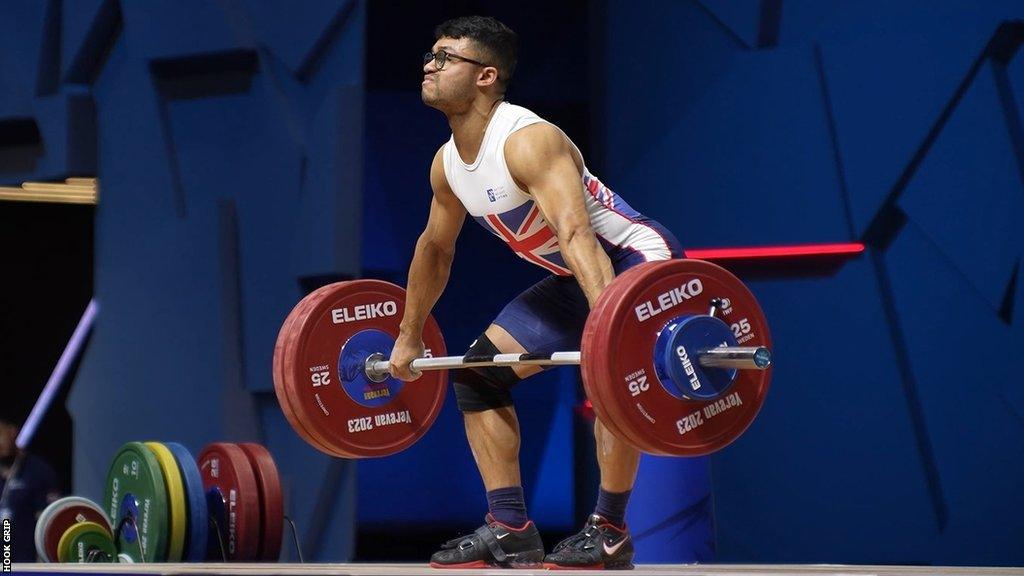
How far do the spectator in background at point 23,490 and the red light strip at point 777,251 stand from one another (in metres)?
3.16

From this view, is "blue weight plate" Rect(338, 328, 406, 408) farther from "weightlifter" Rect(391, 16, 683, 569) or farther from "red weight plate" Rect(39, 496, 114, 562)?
"red weight plate" Rect(39, 496, 114, 562)

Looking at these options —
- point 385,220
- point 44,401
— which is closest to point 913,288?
point 385,220

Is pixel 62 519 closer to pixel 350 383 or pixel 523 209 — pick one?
pixel 350 383

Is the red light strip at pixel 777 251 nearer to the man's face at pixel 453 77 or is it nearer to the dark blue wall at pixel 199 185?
the dark blue wall at pixel 199 185

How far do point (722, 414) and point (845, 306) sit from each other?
2.76 m

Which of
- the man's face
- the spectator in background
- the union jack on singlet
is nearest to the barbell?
the union jack on singlet

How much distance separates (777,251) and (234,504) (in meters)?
2.44

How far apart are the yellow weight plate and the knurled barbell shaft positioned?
1.38 meters

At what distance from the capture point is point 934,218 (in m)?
5.09

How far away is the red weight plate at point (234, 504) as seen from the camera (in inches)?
172

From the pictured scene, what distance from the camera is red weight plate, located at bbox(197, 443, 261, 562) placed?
14.3 feet

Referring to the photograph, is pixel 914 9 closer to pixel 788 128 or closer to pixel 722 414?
pixel 788 128

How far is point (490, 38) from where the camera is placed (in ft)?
9.84

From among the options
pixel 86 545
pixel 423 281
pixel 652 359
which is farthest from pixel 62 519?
pixel 652 359
